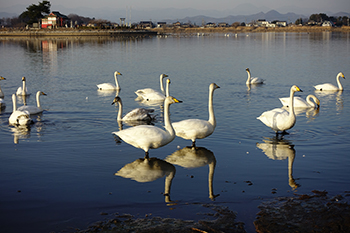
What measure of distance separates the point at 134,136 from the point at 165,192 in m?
2.08

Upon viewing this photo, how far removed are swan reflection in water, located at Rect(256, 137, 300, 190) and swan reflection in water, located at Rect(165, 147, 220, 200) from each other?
153 centimetres

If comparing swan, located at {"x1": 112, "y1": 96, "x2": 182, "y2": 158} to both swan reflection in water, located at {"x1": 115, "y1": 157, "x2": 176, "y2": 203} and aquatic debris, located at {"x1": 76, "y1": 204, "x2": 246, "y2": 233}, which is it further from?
aquatic debris, located at {"x1": 76, "y1": 204, "x2": 246, "y2": 233}

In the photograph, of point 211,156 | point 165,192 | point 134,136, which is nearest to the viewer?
point 165,192

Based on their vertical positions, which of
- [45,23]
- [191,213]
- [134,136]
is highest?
[45,23]

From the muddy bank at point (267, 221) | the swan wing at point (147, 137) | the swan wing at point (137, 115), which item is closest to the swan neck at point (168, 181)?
the swan wing at point (147, 137)

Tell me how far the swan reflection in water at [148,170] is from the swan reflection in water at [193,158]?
1.09 feet

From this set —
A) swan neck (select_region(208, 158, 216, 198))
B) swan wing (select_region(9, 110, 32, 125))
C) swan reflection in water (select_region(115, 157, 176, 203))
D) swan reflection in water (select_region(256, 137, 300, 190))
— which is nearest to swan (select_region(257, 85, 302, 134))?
swan reflection in water (select_region(256, 137, 300, 190))

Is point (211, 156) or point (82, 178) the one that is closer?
point (82, 178)

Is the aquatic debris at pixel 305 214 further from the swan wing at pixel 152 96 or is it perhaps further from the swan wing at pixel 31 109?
the swan wing at pixel 152 96

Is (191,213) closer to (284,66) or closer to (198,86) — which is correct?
(198,86)

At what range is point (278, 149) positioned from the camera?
10312 millimetres

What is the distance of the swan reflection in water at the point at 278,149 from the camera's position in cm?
955

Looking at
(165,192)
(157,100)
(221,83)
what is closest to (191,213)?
(165,192)

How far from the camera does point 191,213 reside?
630cm
